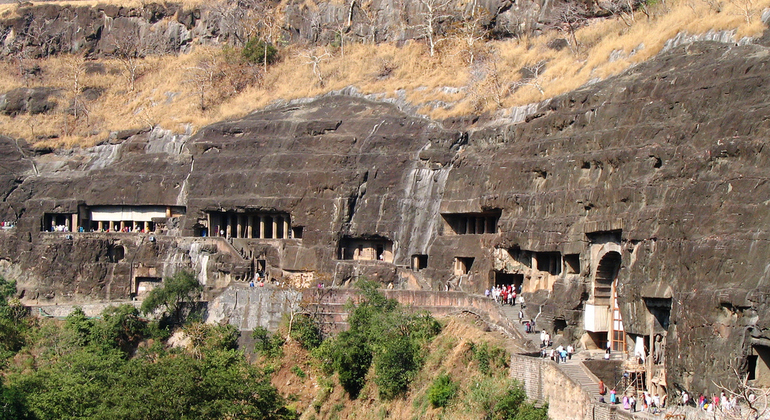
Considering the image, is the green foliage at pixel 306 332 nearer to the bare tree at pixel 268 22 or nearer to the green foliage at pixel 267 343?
the green foliage at pixel 267 343

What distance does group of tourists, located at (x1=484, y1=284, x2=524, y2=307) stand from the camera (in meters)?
57.1

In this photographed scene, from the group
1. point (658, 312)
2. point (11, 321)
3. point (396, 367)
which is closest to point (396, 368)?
point (396, 367)

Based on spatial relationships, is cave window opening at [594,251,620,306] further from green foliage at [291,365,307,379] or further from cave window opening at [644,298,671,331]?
green foliage at [291,365,307,379]

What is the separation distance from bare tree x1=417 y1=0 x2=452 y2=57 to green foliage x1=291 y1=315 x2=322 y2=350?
35479 millimetres

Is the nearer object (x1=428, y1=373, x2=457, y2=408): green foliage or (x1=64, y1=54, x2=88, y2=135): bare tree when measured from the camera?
(x1=428, y1=373, x2=457, y2=408): green foliage

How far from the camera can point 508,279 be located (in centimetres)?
6184

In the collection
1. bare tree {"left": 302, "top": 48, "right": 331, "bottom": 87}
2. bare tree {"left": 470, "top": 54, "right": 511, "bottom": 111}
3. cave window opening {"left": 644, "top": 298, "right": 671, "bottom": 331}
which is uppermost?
bare tree {"left": 302, "top": 48, "right": 331, "bottom": 87}

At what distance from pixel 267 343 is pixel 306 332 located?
2.40 m

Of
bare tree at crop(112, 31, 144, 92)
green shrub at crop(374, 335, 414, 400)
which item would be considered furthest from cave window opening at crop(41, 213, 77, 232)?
green shrub at crop(374, 335, 414, 400)

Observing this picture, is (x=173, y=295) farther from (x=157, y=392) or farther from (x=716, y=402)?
(x=716, y=402)

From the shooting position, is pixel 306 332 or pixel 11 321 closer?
pixel 306 332

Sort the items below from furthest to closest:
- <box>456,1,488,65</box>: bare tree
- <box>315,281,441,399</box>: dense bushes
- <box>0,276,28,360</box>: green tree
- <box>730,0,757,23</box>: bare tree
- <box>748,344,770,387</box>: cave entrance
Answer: <box>456,1,488,65</box>: bare tree < <box>0,276,28,360</box>: green tree < <box>730,0,757,23</box>: bare tree < <box>315,281,441,399</box>: dense bushes < <box>748,344,770,387</box>: cave entrance

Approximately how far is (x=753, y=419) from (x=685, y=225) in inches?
398

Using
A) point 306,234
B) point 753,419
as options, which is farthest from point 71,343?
point 753,419
